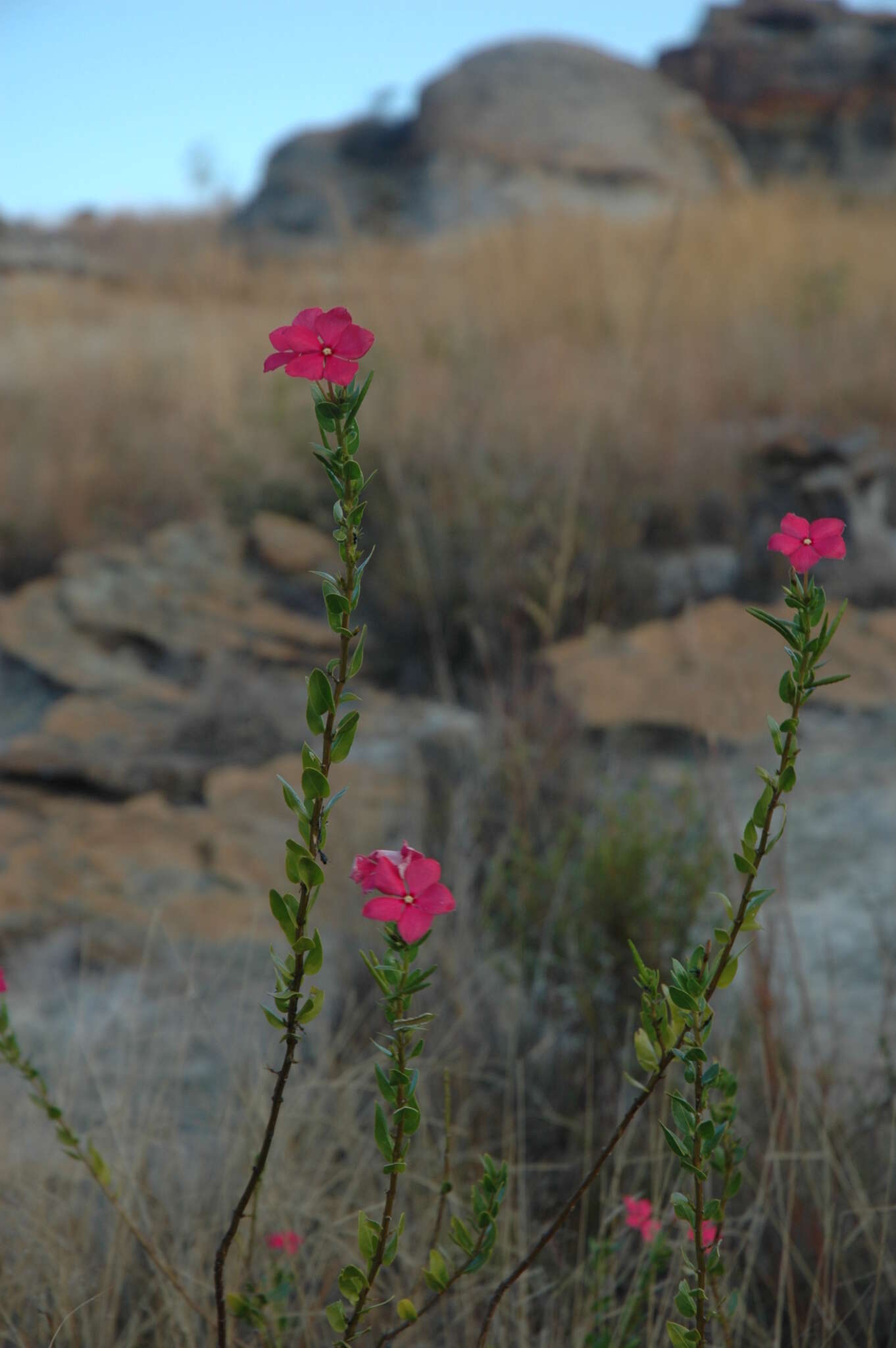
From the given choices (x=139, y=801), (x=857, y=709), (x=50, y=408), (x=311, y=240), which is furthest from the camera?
(x=311, y=240)

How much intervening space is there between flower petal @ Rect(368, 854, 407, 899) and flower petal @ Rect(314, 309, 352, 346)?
0.32 m

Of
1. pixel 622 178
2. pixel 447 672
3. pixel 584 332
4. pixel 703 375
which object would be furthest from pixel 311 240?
pixel 447 672

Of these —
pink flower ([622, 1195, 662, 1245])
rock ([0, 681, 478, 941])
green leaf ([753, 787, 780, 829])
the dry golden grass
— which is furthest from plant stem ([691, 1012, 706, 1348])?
the dry golden grass

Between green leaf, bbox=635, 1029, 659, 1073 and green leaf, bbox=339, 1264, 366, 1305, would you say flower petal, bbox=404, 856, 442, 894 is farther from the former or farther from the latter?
green leaf, bbox=339, 1264, 366, 1305

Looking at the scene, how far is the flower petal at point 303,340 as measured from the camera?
0.63 m

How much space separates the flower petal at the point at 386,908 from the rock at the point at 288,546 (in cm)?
379

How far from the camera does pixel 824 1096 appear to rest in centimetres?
144

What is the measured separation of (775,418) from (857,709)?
253 centimetres

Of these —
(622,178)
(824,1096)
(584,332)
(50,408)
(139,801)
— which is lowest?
(139,801)

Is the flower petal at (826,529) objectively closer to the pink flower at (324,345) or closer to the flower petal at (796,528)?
the flower petal at (796,528)

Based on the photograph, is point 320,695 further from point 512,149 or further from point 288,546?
point 512,149

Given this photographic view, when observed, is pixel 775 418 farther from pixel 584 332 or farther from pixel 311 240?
pixel 311 240

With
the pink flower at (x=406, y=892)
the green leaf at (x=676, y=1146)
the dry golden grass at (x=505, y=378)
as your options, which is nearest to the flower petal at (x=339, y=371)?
the pink flower at (x=406, y=892)

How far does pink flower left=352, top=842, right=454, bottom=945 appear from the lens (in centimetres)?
67
